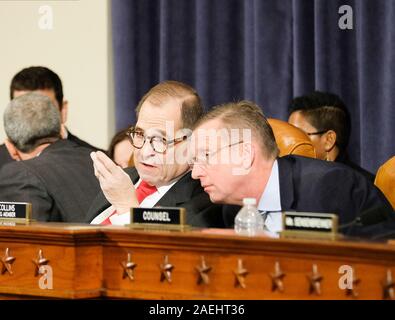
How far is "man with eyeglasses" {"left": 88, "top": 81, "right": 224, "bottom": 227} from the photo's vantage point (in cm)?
271

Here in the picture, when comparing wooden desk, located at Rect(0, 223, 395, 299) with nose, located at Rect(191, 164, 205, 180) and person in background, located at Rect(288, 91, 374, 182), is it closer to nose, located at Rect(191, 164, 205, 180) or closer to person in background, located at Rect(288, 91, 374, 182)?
nose, located at Rect(191, 164, 205, 180)

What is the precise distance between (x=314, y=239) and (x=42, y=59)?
318 cm

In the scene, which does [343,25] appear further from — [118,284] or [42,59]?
[118,284]

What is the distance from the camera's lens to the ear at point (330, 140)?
3869mm

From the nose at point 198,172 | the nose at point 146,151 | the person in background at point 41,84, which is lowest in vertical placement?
the nose at point 198,172

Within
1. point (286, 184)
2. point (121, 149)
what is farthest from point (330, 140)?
point (286, 184)

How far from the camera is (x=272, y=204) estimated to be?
2445mm

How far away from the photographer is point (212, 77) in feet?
14.2

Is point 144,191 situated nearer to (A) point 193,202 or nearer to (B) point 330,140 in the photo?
(A) point 193,202

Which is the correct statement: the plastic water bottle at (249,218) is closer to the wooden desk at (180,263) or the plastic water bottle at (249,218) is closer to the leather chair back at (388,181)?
the wooden desk at (180,263)

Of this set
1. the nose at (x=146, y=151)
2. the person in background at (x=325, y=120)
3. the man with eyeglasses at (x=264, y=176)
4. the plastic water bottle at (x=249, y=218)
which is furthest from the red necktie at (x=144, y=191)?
the person in background at (x=325, y=120)

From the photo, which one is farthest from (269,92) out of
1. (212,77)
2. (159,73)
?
(159,73)

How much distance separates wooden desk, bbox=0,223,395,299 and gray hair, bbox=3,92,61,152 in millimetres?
1091

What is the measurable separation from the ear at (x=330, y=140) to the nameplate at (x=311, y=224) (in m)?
1.86
